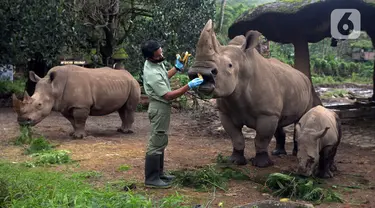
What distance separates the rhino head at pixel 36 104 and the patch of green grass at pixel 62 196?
3234 millimetres

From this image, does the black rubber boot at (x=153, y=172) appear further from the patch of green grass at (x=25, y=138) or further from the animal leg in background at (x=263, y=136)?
the patch of green grass at (x=25, y=138)

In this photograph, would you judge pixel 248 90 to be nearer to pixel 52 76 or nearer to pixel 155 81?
pixel 155 81

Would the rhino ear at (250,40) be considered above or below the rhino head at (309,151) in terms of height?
above

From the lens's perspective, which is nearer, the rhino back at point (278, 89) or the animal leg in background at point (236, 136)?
the rhino back at point (278, 89)

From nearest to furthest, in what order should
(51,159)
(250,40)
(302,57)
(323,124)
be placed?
(323,124)
(250,40)
(51,159)
(302,57)

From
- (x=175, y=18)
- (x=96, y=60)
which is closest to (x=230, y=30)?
(x=175, y=18)

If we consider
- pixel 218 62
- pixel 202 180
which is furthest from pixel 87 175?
pixel 218 62

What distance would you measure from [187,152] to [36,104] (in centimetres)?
287

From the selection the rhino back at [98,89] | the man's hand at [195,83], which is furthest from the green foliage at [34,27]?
the man's hand at [195,83]

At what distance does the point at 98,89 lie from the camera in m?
9.38

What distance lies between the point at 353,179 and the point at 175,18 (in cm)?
852

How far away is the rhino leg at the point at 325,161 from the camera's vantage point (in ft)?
19.5

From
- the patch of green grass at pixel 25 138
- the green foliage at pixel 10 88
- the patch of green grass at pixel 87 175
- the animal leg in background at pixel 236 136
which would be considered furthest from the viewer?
the green foliage at pixel 10 88

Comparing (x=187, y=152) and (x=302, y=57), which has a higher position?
(x=302, y=57)
